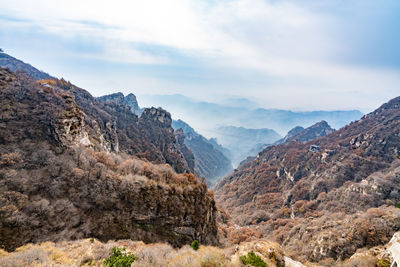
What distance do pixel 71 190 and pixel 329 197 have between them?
78549 millimetres

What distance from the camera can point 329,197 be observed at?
65.9 metres

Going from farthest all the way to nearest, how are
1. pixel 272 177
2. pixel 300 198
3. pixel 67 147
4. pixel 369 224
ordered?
pixel 272 177
pixel 300 198
pixel 67 147
pixel 369 224

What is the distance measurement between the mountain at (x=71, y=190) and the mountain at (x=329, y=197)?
66.8ft

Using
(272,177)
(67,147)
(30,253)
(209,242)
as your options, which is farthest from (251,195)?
(30,253)

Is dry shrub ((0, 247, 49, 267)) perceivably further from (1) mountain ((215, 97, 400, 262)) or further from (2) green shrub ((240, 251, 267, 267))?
(1) mountain ((215, 97, 400, 262))

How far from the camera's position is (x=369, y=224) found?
25172 millimetres

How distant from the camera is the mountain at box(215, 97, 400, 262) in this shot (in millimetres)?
26406

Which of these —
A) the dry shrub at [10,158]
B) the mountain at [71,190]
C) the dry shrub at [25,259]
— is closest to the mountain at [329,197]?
the mountain at [71,190]

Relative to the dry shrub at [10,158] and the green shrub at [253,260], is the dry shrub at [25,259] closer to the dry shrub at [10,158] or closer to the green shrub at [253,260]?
the green shrub at [253,260]

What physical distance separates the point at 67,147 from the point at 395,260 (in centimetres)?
4451

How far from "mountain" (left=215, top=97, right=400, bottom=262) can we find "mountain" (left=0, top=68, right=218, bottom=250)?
66.8ft

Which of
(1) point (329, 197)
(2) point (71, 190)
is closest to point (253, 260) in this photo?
(2) point (71, 190)

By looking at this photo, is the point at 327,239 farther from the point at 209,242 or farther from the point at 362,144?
the point at 362,144

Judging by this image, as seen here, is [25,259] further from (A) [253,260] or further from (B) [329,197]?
(B) [329,197]
